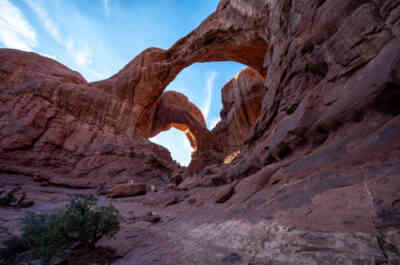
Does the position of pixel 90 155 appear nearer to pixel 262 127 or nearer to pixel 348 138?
pixel 262 127

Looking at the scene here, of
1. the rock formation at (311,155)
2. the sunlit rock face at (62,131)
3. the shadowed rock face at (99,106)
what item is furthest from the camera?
the shadowed rock face at (99,106)

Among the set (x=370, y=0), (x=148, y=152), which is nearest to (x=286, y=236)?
(x=370, y=0)

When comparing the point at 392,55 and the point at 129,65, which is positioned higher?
the point at 129,65

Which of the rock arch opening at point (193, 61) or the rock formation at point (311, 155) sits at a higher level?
the rock arch opening at point (193, 61)

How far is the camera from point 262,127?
24.9ft

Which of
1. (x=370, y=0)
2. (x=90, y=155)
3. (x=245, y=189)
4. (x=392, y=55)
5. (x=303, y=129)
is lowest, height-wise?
(x=245, y=189)

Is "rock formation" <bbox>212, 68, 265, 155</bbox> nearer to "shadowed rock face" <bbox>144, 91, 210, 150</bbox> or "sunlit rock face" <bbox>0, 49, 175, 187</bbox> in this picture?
"shadowed rock face" <bbox>144, 91, 210, 150</bbox>

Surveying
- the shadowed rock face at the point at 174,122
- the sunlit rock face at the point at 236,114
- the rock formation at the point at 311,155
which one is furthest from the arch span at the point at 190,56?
the sunlit rock face at the point at 236,114

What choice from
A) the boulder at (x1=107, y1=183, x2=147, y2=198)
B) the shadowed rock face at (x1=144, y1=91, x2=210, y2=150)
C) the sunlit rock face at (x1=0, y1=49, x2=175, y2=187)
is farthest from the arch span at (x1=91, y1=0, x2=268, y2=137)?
the boulder at (x1=107, y1=183, x2=147, y2=198)

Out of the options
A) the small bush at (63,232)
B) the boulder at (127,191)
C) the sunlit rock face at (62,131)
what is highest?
the sunlit rock face at (62,131)

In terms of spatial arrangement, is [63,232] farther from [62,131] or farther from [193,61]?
[193,61]

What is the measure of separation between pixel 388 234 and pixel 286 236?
81 cm

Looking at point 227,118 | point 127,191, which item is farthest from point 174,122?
point 127,191

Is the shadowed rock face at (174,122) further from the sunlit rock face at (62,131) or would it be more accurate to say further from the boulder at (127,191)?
the boulder at (127,191)
